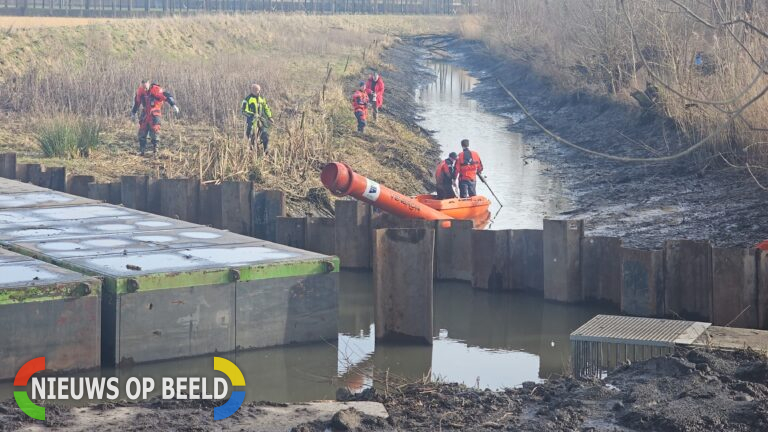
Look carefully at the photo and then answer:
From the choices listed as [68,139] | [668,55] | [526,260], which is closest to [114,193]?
[68,139]

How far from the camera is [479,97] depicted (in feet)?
132

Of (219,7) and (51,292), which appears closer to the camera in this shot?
(51,292)

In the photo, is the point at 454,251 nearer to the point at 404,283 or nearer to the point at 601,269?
the point at 601,269

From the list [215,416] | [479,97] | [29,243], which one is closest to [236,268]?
[29,243]

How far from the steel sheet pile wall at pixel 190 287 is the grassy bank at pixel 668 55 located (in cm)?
372

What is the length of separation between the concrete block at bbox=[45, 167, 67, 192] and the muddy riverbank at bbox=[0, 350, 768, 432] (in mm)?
9518

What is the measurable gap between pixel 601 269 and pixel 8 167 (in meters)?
9.68

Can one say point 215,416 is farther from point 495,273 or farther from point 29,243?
point 495,273

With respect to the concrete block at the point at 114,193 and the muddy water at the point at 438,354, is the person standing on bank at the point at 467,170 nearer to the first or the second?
the muddy water at the point at 438,354

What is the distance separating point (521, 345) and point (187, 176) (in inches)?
302

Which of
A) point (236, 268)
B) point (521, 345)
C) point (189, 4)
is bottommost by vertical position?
point (521, 345)

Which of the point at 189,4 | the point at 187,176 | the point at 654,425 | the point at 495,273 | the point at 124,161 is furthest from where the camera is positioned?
the point at 189,4

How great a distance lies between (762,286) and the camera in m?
10.6

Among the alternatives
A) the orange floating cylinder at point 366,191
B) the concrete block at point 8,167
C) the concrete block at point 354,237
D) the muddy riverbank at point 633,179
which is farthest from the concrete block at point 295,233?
the concrete block at point 8,167
